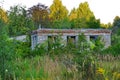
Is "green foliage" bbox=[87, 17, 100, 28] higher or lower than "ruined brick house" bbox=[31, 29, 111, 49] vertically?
higher

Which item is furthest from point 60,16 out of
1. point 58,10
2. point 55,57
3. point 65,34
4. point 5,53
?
point 5,53

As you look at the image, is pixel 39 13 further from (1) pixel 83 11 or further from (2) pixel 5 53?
(2) pixel 5 53

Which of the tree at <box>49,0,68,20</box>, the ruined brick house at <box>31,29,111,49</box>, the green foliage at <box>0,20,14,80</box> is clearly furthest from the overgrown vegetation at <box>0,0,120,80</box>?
the tree at <box>49,0,68,20</box>

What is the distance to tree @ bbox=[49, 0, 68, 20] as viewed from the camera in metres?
58.4

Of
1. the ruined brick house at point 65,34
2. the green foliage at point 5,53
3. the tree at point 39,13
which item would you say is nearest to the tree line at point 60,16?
the tree at point 39,13

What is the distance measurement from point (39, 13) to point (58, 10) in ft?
12.8

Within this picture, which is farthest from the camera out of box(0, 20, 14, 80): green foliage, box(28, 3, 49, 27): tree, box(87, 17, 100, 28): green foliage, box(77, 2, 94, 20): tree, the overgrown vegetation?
box(77, 2, 94, 20): tree

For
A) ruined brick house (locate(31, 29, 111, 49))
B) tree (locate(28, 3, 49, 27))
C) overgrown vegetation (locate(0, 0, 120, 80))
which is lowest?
ruined brick house (locate(31, 29, 111, 49))

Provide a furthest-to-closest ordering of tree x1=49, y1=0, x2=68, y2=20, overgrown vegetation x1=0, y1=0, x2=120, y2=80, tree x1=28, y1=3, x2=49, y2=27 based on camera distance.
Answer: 1. tree x1=49, y1=0, x2=68, y2=20
2. tree x1=28, y1=3, x2=49, y2=27
3. overgrown vegetation x1=0, y1=0, x2=120, y2=80

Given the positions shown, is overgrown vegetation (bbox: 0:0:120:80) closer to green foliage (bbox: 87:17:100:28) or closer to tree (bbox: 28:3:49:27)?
green foliage (bbox: 87:17:100:28)

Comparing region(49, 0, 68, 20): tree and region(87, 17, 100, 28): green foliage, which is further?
region(49, 0, 68, 20): tree

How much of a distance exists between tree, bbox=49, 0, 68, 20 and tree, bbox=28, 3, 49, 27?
1.07 metres

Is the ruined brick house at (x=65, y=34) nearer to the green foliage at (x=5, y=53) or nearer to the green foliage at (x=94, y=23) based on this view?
the green foliage at (x=94, y=23)

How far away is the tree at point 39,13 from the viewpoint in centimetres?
5512
